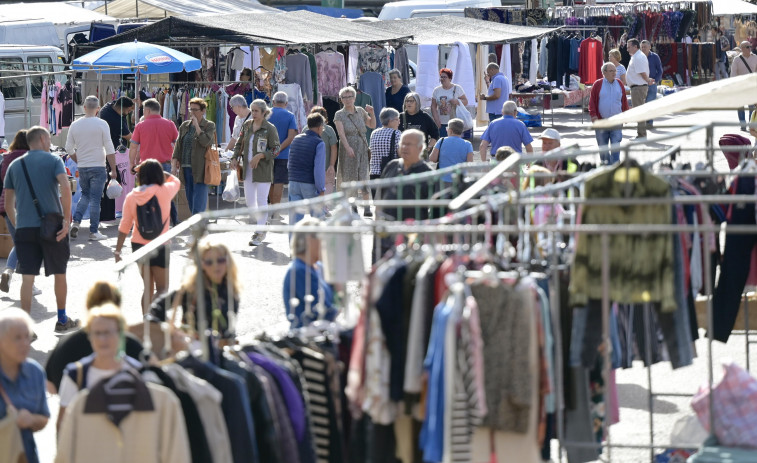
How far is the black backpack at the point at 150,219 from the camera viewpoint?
1052 cm

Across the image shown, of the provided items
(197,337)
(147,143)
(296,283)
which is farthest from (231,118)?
(197,337)

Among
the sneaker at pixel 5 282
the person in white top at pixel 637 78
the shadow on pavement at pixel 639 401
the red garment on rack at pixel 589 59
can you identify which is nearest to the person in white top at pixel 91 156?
the sneaker at pixel 5 282

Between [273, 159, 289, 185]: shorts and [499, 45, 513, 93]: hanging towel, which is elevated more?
[499, 45, 513, 93]: hanging towel

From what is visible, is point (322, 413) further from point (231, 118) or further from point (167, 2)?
point (167, 2)

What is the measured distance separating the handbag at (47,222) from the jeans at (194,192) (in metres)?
4.52

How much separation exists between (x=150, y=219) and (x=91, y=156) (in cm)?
485

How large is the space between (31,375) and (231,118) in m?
14.5

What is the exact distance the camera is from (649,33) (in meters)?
33.5

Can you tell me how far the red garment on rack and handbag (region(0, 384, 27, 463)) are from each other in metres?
25.5

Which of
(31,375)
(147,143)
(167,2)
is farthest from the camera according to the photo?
(167,2)

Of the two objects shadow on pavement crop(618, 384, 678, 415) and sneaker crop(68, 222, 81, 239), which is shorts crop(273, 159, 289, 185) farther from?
shadow on pavement crop(618, 384, 678, 415)

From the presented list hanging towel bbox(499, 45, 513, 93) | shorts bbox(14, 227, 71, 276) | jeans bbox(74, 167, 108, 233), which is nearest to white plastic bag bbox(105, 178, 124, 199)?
jeans bbox(74, 167, 108, 233)

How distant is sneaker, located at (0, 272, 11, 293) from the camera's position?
1213 cm

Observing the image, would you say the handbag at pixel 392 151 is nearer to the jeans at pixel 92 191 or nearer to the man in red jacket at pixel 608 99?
the jeans at pixel 92 191
